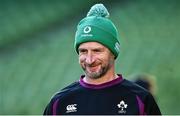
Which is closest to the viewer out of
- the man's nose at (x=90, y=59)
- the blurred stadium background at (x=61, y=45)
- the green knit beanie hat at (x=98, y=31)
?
the man's nose at (x=90, y=59)

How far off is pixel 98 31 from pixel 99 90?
0.27m

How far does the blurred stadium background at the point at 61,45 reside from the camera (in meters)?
4.53

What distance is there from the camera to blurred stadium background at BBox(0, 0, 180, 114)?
14.9 feet

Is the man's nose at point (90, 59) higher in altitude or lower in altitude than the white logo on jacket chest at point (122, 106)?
higher

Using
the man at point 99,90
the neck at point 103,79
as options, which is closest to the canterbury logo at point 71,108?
the man at point 99,90

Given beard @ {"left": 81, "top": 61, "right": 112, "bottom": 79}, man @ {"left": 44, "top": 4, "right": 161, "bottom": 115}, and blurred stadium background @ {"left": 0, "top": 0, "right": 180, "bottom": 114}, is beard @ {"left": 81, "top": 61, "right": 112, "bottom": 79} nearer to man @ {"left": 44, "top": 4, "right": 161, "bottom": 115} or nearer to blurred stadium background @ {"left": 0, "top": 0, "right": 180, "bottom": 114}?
man @ {"left": 44, "top": 4, "right": 161, "bottom": 115}

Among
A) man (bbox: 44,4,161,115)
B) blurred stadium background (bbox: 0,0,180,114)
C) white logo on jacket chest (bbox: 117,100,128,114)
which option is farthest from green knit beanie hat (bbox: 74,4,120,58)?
blurred stadium background (bbox: 0,0,180,114)

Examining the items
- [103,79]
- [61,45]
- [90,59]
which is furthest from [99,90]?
[61,45]

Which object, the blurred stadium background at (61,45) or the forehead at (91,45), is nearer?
the forehead at (91,45)

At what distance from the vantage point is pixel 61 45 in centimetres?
466

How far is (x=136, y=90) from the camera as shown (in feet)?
8.93

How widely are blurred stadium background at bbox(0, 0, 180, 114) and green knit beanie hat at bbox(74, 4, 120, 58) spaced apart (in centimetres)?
172

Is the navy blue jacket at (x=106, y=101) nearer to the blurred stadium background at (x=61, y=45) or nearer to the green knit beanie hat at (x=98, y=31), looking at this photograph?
the green knit beanie hat at (x=98, y=31)

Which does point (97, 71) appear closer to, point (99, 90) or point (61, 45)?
point (99, 90)
